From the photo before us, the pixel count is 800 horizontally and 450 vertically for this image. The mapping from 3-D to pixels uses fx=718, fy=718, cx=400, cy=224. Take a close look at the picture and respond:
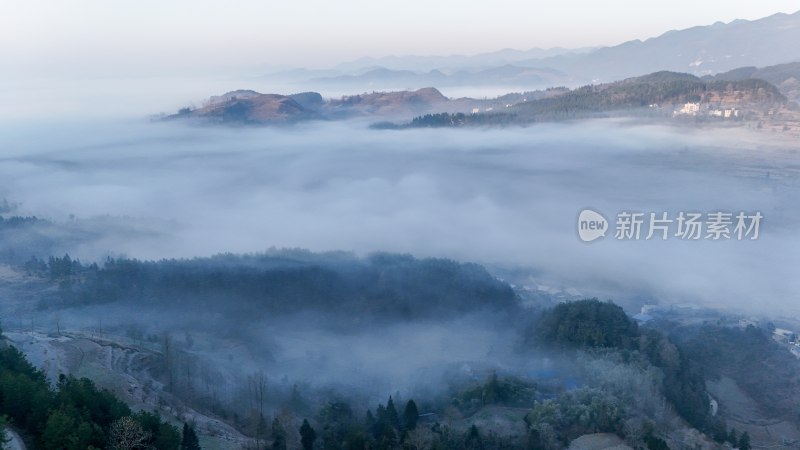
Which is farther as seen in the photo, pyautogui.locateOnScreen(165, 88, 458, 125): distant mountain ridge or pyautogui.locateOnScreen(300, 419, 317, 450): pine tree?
pyautogui.locateOnScreen(165, 88, 458, 125): distant mountain ridge

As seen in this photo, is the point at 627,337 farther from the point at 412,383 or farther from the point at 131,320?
the point at 131,320

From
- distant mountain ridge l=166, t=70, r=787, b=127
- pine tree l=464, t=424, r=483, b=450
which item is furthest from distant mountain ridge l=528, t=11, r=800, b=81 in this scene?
pine tree l=464, t=424, r=483, b=450

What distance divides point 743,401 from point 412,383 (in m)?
16.0

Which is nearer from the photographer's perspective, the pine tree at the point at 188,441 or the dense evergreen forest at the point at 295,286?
the pine tree at the point at 188,441

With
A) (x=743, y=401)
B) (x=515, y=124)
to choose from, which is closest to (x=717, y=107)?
(x=515, y=124)

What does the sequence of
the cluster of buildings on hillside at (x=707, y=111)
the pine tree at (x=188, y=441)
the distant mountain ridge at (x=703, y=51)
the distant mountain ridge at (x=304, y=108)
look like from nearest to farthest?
the pine tree at (x=188, y=441) < the cluster of buildings on hillside at (x=707, y=111) < the distant mountain ridge at (x=304, y=108) < the distant mountain ridge at (x=703, y=51)

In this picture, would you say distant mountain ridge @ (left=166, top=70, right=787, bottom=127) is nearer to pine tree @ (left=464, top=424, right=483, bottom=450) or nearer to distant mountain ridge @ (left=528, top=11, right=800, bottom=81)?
distant mountain ridge @ (left=528, top=11, right=800, bottom=81)

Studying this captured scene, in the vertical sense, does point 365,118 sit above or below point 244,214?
above

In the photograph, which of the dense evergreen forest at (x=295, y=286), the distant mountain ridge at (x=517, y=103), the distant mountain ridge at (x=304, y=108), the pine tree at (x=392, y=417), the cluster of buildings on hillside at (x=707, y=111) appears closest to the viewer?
the pine tree at (x=392, y=417)

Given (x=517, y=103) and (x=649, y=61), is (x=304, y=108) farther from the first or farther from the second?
(x=649, y=61)

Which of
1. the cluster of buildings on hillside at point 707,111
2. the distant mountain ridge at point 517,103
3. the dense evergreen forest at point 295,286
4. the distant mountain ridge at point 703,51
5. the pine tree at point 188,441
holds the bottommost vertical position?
the dense evergreen forest at point 295,286

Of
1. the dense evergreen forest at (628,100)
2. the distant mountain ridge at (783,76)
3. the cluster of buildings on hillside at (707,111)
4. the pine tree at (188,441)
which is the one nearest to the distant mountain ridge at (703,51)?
the distant mountain ridge at (783,76)

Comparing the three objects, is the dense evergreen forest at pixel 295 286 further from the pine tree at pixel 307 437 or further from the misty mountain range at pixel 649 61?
the misty mountain range at pixel 649 61

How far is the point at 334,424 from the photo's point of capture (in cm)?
2502
